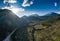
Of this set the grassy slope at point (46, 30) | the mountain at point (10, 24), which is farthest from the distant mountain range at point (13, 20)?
the grassy slope at point (46, 30)

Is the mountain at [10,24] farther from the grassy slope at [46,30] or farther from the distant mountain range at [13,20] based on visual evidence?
the grassy slope at [46,30]

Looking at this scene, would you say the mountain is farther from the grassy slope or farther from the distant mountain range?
the grassy slope

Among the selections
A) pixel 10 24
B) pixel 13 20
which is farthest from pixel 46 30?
pixel 10 24

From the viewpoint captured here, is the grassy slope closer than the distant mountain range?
Yes

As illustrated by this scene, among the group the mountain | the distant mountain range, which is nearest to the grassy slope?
the distant mountain range

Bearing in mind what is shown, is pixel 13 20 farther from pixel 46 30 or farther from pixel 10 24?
pixel 46 30

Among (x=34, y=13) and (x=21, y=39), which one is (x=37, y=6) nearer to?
(x=34, y=13)

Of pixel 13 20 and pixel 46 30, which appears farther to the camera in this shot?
pixel 13 20

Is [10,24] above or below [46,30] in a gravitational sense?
above

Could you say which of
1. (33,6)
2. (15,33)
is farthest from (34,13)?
(15,33)

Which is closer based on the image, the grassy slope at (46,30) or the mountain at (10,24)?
the grassy slope at (46,30)

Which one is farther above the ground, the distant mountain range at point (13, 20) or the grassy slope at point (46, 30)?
the distant mountain range at point (13, 20)
